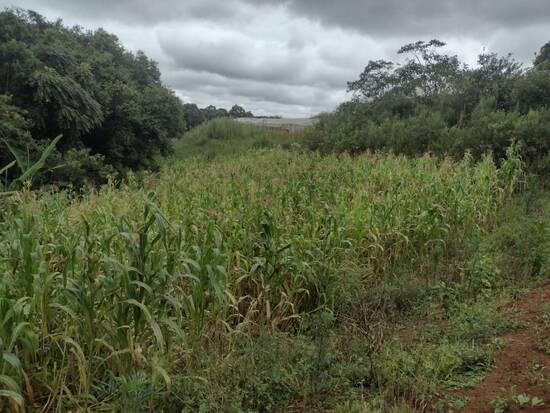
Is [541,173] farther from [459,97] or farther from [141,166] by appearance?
[141,166]

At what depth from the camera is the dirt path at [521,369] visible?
230 centimetres

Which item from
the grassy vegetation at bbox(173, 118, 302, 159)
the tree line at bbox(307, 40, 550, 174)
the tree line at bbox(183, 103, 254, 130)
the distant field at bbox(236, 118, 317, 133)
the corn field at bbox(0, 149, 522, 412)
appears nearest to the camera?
the corn field at bbox(0, 149, 522, 412)

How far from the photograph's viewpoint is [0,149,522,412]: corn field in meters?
2.21

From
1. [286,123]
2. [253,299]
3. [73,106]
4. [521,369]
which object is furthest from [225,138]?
[521,369]

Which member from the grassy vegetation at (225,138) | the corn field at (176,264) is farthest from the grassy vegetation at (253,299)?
the grassy vegetation at (225,138)

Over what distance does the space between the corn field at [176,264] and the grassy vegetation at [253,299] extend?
1cm

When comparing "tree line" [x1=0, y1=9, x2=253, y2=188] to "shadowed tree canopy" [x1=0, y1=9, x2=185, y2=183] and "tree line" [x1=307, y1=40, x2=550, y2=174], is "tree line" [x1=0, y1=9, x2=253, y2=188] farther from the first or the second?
"tree line" [x1=307, y1=40, x2=550, y2=174]

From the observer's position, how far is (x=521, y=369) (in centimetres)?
260

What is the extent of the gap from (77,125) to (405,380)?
12.0 metres

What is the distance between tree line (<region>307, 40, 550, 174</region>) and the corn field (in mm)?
3474

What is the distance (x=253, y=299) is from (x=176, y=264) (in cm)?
84

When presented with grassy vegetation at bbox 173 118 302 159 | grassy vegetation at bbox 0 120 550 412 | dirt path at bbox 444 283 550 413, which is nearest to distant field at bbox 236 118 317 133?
grassy vegetation at bbox 173 118 302 159

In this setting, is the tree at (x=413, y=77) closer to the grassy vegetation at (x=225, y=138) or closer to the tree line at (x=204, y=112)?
the grassy vegetation at (x=225, y=138)

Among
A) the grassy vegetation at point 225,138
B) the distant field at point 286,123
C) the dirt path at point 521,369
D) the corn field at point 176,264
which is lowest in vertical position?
the dirt path at point 521,369
